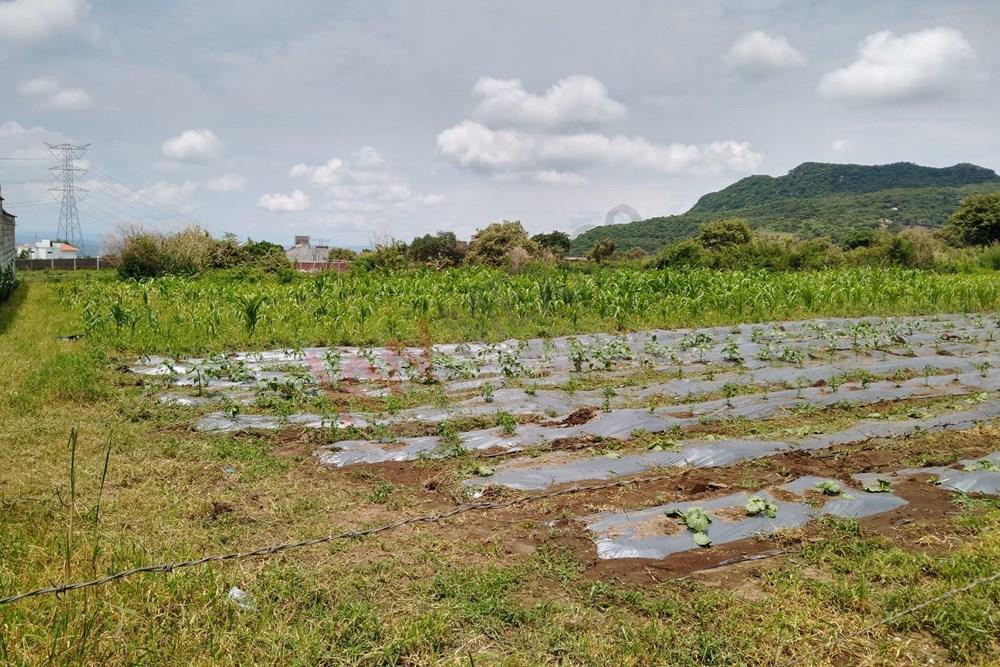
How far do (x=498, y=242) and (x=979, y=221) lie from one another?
28060 millimetres

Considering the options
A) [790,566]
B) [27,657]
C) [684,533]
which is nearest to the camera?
[27,657]

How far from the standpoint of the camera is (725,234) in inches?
1628

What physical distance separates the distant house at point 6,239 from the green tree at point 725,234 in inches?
1340

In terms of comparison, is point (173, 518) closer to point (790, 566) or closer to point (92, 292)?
point (790, 566)

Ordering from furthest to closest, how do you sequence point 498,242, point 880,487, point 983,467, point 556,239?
point 556,239 → point 498,242 → point 983,467 → point 880,487

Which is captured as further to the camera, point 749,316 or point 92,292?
point 92,292

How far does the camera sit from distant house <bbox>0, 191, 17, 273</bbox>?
18036 millimetres

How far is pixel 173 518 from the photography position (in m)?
4.05

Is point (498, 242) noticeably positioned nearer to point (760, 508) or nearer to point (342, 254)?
point (342, 254)

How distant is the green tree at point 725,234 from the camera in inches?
1619

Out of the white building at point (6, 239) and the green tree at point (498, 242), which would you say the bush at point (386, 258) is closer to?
the green tree at point (498, 242)

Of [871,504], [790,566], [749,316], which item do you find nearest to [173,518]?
[790,566]

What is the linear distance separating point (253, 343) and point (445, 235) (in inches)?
1089

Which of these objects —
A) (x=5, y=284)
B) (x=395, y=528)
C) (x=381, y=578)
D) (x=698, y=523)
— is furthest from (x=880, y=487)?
(x=5, y=284)
